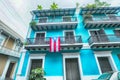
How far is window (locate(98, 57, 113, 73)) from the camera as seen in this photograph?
903cm

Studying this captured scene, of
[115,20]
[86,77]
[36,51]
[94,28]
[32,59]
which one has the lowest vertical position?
[86,77]

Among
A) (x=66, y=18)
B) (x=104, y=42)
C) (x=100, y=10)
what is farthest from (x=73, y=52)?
(x=100, y=10)

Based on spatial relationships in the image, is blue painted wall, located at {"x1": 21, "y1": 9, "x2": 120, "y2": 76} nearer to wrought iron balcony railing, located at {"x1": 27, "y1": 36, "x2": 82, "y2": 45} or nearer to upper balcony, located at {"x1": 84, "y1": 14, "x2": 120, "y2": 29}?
wrought iron balcony railing, located at {"x1": 27, "y1": 36, "x2": 82, "y2": 45}

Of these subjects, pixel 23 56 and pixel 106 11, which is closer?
pixel 23 56

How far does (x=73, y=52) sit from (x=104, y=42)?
3.57 m

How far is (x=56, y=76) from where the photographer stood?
8.23 metres

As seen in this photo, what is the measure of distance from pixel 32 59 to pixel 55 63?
9.13 feet

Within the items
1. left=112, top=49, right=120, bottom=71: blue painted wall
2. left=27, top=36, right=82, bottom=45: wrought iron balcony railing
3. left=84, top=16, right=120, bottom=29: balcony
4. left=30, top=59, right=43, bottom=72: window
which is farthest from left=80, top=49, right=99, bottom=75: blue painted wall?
left=30, top=59, right=43, bottom=72: window

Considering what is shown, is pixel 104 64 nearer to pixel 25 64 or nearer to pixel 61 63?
pixel 61 63

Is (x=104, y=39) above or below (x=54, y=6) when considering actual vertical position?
below

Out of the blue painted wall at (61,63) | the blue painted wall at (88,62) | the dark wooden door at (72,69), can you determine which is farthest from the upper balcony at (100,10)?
the dark wooden door at (72,69)

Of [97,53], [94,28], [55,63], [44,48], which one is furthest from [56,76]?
[94,28]

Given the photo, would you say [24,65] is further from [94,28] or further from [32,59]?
[94,28]

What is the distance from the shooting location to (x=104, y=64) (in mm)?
9320
